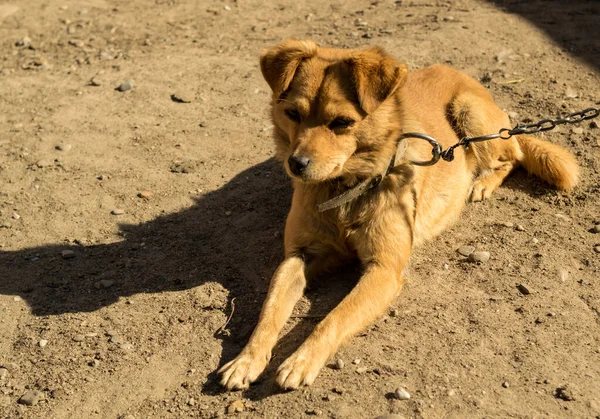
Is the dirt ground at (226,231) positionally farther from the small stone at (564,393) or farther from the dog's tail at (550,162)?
the dog's tail at (550,162)

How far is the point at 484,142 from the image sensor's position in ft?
19.6

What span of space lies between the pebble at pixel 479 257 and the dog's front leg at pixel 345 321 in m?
0.54

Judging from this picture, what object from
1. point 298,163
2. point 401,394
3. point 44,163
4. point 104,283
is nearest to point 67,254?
point 104,283

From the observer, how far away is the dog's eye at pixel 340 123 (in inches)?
170

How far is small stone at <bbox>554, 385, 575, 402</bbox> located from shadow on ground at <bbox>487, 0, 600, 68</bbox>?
4.61 metres

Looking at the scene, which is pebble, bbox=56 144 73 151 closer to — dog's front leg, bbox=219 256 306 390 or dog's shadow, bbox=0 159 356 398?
dog's shadow, bbox=0 159 356 398

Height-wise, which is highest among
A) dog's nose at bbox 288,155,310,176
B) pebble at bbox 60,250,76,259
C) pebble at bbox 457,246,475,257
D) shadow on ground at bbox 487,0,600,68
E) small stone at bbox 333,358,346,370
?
dog's nose at bbox 288,155,310,176

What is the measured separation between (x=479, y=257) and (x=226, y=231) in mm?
1823

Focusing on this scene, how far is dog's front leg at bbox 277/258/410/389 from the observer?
3.87 metres

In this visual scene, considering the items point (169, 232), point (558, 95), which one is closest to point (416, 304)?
point (169, 232)

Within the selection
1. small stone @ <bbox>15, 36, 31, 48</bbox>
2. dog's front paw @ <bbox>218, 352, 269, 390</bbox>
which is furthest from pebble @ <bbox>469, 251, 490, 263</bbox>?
small stone @ <bbox>15, 36, 31, 48</bbox>

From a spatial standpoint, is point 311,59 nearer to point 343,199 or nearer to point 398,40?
point 343,199

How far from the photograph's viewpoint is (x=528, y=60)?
7547 mm

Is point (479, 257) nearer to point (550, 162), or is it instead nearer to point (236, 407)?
point (550, 162)
